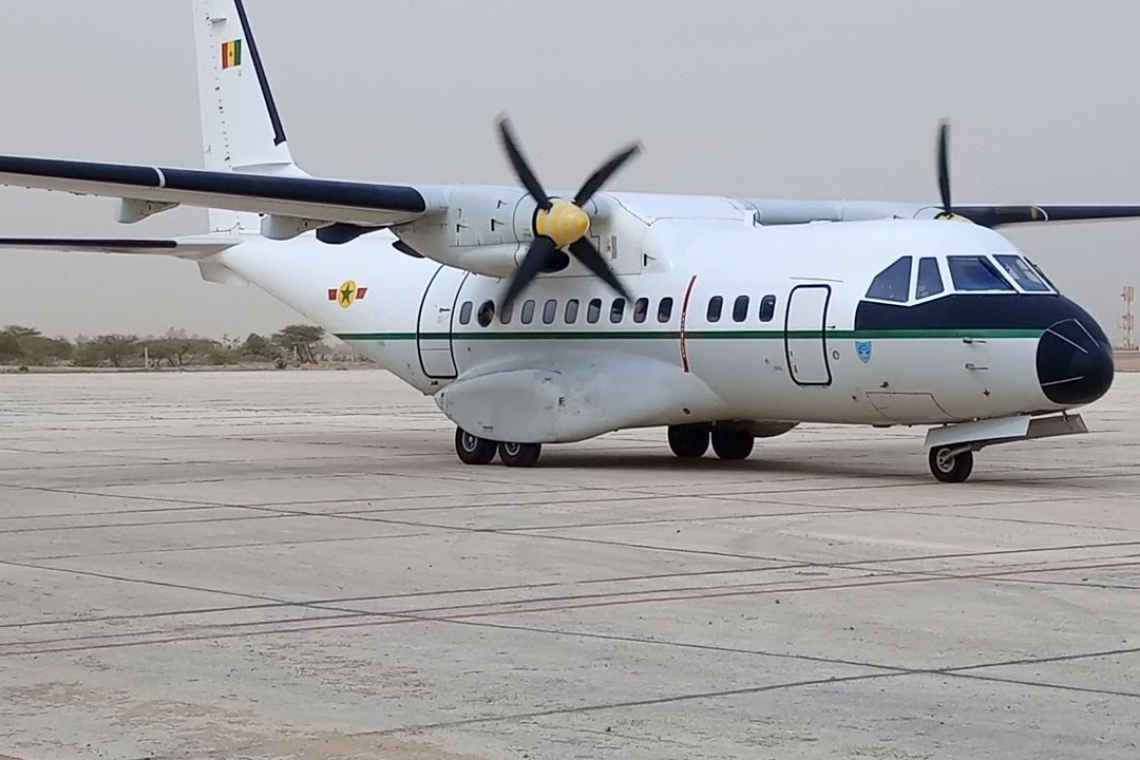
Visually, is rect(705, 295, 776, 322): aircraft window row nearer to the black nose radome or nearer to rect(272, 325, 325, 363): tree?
the black nose radome

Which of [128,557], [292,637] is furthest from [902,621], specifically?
[128,557]

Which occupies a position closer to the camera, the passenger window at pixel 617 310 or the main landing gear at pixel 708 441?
the passenger window at pixel 617 310

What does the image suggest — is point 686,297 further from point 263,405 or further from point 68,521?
point 263,405

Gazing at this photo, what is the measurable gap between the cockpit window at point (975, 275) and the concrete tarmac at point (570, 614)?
2.02 m

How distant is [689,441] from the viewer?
22.2m

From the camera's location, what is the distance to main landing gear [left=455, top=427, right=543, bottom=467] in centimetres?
2088

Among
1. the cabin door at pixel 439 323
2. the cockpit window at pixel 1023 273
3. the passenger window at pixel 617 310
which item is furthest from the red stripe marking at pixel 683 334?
the cabin door at pixel 439 323

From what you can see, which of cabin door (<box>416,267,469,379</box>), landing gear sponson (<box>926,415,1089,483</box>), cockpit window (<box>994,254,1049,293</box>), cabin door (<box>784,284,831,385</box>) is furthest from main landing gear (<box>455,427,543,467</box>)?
cockpit window (<box>994,254,1049,293</box>)

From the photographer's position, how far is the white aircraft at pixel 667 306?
17406mm

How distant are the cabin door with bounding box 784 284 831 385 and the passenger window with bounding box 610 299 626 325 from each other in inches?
94.9

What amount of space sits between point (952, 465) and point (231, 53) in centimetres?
1353

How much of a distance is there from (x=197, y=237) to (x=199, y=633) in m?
17.9

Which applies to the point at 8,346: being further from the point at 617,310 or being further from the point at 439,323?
the point at 617,310

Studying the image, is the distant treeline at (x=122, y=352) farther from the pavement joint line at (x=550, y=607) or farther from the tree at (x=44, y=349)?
the pavement joint line at (x=550, y=607)
